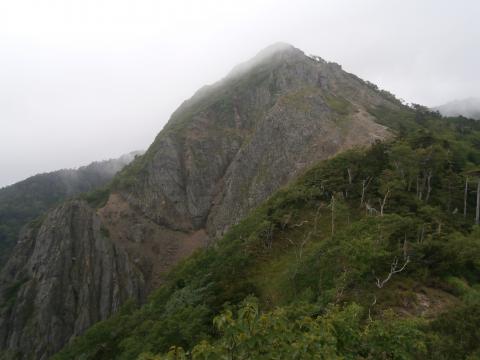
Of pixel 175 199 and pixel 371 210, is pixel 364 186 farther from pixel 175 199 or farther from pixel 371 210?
pixel 175 199

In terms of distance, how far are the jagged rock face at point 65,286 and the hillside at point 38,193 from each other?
5910 cm

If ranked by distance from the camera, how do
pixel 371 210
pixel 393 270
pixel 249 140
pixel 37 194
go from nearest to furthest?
1. pixel 393 270
2. pixel 371 210
3. pixel 249 140
4. pixel 37 194

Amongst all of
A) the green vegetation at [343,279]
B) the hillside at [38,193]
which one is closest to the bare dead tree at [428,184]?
the green vegetation at [343,279]

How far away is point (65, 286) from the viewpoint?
69.5 meters

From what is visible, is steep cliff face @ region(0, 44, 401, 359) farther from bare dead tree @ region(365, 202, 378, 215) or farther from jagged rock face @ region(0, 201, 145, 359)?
bare dead tree @ region(365, 202, 378, 215)

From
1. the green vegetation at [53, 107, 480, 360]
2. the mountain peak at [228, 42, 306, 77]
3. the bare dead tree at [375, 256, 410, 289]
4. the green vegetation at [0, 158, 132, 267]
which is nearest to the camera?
the green vegetation at [53, 107, 480, 360]

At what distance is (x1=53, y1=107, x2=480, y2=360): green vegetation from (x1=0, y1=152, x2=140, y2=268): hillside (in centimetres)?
11494

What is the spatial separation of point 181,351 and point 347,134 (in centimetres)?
6820

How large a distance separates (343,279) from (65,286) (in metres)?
63.1

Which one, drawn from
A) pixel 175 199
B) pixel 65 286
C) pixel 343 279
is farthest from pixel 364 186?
pixel 65 286

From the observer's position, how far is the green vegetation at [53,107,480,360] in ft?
30.2

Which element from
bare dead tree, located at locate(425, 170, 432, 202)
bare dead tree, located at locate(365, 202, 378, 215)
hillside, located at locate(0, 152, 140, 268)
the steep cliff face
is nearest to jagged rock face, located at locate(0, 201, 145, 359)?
the steep cliff face

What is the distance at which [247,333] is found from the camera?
267 inches

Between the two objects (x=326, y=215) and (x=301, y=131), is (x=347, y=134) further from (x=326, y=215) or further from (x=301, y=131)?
(x=326, y=215)
